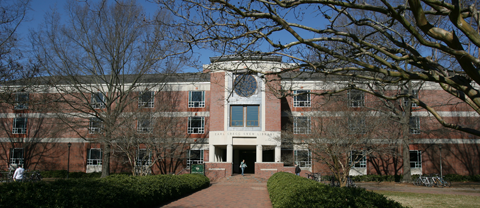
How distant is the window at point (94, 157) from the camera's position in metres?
34.5

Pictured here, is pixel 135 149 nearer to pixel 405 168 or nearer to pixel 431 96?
pixel 405 168

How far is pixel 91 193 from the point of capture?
8617mm

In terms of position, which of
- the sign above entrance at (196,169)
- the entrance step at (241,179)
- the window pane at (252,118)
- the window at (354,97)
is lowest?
the entrance step at (241,179)

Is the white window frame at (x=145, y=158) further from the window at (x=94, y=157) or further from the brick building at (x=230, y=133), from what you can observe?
the window at (x=94, y=157)

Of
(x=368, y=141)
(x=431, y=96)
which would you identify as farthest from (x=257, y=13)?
(x=431, y=96)

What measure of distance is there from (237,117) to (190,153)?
635 centimetres

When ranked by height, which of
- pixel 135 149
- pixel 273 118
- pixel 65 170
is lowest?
pixel 65 170

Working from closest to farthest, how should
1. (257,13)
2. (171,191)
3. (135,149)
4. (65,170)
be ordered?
(257,13)
(171,191)
(135,149)
(65,170)

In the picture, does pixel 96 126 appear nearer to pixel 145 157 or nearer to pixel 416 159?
pixel 145 157

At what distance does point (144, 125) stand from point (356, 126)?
17547mm

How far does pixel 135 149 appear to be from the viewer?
29266 millimetres

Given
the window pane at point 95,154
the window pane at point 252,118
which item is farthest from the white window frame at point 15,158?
the window pane at point 252,118

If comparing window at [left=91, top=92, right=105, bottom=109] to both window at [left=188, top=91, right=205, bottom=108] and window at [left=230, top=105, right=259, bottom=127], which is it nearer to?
window at [left=188, top=91, right=205, bottom=108]

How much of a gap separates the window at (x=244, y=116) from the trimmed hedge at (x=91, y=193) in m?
17.0
